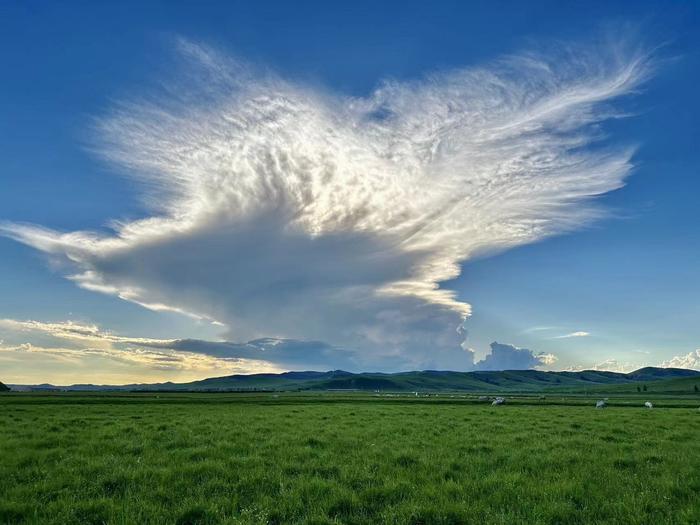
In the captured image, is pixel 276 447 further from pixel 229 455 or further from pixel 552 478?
pixel 552 478

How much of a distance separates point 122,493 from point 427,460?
31.0 ft

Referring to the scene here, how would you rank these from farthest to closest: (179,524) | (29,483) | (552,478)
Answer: (552,478) < (29,483) < (179,524)

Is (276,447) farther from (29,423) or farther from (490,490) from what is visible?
(29,423)

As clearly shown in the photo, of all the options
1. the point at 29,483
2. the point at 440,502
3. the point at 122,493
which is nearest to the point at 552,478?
the point at 440,502

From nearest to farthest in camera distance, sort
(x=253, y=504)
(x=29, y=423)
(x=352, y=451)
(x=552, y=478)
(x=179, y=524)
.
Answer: (x=179, y=524) → (x=253, y=504) → (x=552, y=478) → (x=352, y=451) → (x=29, y=423)

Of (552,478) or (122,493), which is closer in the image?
(122,493)

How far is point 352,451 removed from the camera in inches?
677

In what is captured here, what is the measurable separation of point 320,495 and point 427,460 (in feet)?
17.6

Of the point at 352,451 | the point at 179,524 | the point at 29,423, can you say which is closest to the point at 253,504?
the point at 179,524

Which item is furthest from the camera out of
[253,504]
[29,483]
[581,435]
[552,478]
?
[581,435]

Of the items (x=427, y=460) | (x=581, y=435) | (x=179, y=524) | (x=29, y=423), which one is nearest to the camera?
(x=179, y=524)

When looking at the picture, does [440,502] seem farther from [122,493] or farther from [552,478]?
[122,493]

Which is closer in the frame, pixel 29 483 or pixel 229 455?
pixel 29 483

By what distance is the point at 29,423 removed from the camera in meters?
27.3
